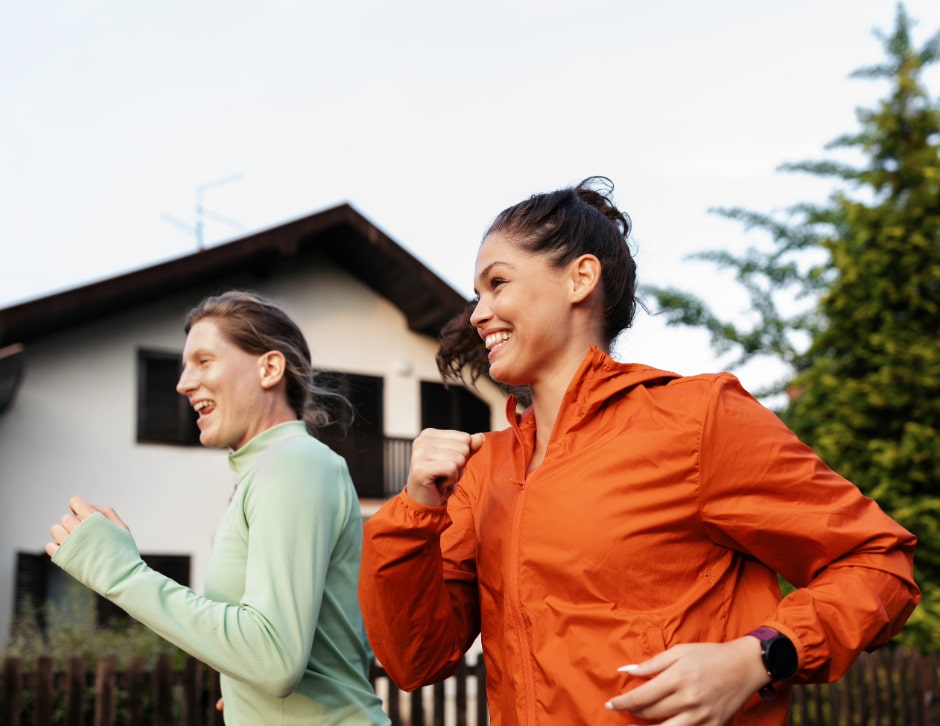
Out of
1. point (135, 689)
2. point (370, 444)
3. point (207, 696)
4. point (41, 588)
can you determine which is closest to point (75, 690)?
point (135, 689)

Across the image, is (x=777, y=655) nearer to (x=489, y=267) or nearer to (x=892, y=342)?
(x=489, y=267)

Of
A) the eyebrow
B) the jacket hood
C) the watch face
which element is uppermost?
the eyebrow

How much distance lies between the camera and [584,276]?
2254 millimetres

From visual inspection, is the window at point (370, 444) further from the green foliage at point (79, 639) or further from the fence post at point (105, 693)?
the fence post at point (105, 693)

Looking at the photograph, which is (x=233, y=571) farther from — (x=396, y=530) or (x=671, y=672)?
(x=671, y=672)

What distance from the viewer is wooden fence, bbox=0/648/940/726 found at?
7.53m

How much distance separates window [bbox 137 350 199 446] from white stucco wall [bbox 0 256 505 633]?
120mm

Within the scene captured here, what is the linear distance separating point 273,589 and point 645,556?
0.92 m

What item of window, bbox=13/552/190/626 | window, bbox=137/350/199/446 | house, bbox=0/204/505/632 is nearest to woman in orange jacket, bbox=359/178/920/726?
house, bbox=0/204/505/632

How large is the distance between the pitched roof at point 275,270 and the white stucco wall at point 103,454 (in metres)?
0.35

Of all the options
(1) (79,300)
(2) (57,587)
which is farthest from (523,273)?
(2) (57,587)

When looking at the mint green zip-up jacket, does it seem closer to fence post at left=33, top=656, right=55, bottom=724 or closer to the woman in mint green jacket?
the woman in mint green jacket

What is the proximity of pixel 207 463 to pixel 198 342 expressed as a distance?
13.5 metres

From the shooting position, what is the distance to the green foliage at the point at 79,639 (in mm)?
11039
